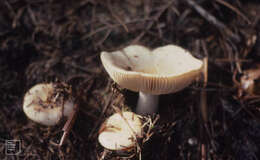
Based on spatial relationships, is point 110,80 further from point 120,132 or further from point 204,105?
point 204,105

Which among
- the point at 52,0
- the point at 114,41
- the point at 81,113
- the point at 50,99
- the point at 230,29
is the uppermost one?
the point at 52,0

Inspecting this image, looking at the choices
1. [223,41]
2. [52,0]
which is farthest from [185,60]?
[52,0]

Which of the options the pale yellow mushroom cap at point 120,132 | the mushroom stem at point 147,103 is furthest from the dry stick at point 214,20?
the pale yellow mushroom cap at point 120,132

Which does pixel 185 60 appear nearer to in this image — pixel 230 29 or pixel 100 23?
pixel 230 29

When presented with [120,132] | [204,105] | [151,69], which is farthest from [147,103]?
[204,105]

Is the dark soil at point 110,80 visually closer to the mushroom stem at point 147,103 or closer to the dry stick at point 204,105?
the dry stick at point 204,105

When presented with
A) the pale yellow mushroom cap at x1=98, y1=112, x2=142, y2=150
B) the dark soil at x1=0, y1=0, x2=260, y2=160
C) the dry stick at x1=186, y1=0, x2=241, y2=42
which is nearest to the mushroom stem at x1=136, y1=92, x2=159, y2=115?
the dark soil at x1=0, y1=0, x2=260, y2=160
